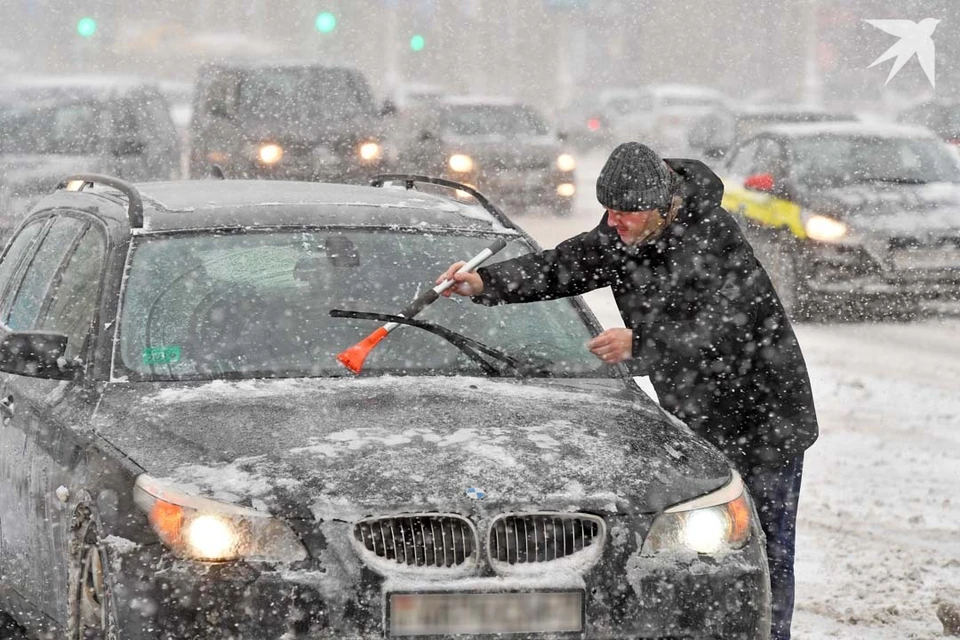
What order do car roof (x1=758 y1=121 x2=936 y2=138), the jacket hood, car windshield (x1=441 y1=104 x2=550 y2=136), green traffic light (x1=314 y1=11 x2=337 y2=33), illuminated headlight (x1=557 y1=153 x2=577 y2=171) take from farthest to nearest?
green traffic light (x1=314 y1=11 x2=337 y2=33)
car windshield (x1=441 y1=104 x2=550 y2=136)
illuminated headlight (x1=557 y1=153 x2=577 y2=171)
car roof (x1=758 y1=121 x2=936 y2=138)
the jacket hood

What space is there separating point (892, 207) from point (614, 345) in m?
9.49

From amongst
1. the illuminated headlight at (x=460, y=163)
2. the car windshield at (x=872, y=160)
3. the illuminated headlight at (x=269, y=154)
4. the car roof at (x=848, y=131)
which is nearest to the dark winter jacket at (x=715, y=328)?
the car windshield at (x=872, y=160)

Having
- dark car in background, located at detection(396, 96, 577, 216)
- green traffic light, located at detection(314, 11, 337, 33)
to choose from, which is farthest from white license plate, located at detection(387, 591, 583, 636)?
green traffic light, located at detection(314, 11, 337, 33)

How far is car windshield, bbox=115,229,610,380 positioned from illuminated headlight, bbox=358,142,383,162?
13.0 meters

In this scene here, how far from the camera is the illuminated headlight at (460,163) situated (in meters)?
22.5

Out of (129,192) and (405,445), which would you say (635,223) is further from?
(129,192)

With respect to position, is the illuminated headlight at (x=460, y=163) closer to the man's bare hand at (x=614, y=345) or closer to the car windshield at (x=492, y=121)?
the car windshield at (x=492, y=121)

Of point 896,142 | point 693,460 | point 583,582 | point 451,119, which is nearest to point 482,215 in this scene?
point 693,460

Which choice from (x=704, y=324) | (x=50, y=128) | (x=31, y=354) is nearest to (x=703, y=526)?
(x=704, y=324)

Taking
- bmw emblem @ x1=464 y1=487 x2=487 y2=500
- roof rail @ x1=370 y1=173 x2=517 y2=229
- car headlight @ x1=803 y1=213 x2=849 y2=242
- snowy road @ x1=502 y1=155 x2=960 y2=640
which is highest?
roof rail @ x1=370 y1=173 x2=517 y2=229

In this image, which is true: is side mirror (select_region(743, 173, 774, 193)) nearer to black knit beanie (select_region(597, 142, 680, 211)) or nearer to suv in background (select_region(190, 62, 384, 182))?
suv in background (select_region(190, 62, 384, 182))

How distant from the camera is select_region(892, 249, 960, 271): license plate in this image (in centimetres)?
1383

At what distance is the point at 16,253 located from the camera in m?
6.61

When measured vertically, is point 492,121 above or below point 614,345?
below
